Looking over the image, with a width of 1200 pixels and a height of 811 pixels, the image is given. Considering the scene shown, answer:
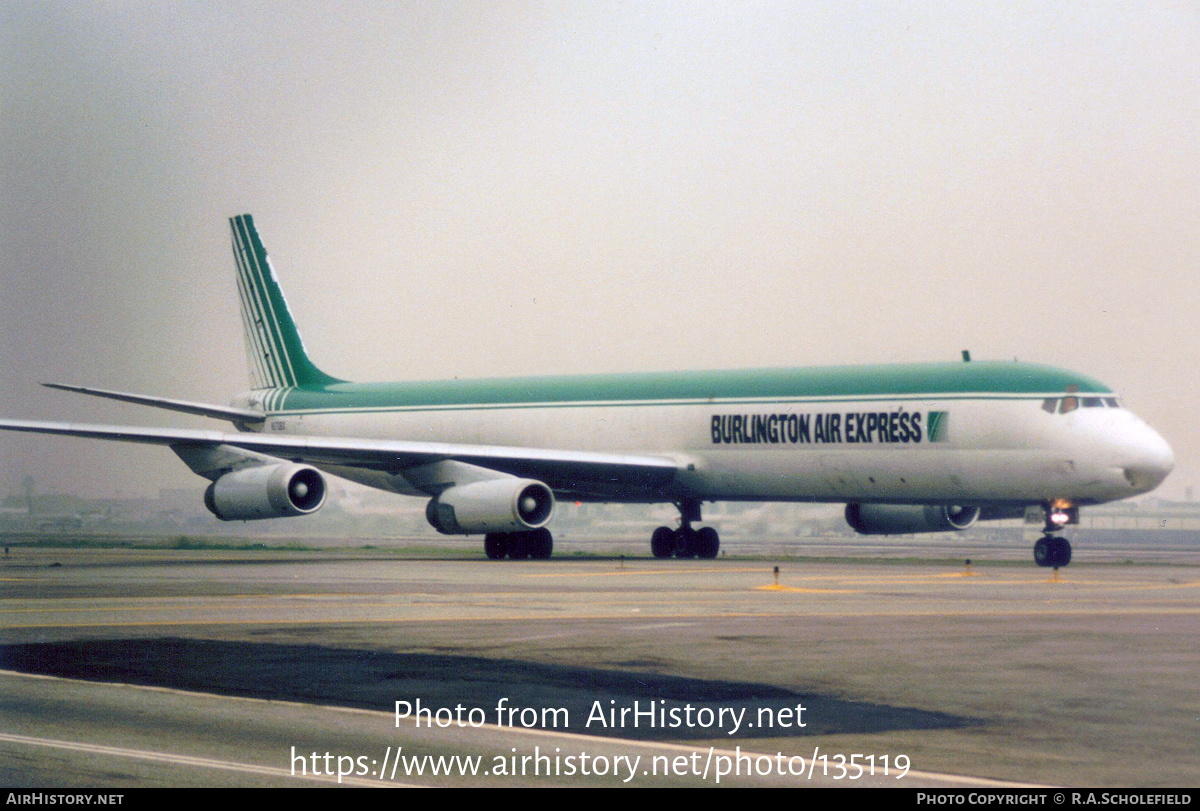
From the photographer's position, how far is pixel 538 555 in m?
38.6

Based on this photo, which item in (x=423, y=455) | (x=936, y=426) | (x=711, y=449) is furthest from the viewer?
(x=711, y=449)

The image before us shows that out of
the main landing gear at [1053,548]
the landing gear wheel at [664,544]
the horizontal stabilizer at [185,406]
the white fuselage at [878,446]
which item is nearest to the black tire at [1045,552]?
the main landing gear at [1053,548]

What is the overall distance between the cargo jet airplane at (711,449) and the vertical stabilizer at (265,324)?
444 centimetres

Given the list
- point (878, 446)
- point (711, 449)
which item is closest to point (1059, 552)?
point (878, 446)

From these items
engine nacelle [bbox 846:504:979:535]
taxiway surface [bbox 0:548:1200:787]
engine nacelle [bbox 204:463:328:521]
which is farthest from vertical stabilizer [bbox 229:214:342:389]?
taxiway surface [bbox 0:548:1200:787]

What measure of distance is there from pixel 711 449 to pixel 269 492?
1090cm

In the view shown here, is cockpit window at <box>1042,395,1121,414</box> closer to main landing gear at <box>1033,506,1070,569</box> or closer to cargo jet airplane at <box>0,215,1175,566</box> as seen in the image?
cargo jet airplane at <box>0,215,1175,566</box>

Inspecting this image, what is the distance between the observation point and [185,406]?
43375 mm

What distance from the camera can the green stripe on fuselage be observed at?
33.3 meters

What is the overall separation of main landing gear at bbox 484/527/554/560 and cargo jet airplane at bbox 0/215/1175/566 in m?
0.04

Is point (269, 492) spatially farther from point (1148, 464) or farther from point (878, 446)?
point (1148, 464)

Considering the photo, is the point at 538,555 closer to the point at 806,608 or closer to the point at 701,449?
the point at 701,449

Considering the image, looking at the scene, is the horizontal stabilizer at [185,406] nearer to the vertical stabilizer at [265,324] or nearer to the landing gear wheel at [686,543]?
the vertical stabilizer at [265,324]
